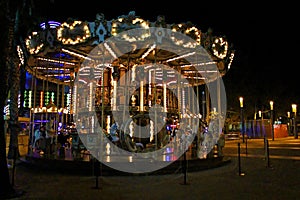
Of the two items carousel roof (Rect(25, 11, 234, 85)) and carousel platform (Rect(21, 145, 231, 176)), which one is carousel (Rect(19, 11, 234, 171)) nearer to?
carousel roof (Rect(25, 11, 234, 85))

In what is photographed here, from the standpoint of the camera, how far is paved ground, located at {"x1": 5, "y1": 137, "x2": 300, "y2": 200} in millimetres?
6840

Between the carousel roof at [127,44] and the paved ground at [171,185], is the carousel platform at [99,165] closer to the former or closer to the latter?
the paved ground at [171,185]

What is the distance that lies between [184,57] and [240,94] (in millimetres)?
27573

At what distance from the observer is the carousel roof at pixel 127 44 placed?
37.7 feet

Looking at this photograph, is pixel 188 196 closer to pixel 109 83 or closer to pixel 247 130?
pixel 109 83

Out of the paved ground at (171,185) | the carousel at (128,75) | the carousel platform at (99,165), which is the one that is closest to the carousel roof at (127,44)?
the carousel at (128,75)

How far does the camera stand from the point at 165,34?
11.7 m

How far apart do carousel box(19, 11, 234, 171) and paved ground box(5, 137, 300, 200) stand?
1604 millimetres

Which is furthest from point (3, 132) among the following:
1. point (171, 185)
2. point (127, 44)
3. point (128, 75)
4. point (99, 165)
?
point (128, 75)

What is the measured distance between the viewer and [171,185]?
8047 mm

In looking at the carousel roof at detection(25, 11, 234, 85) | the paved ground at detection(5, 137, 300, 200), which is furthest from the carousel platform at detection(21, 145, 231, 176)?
the carousel roof at detection(25, 11, 234, 85)

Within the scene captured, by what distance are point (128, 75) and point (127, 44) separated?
3889mm

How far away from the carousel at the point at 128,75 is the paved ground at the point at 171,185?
63.2 inches

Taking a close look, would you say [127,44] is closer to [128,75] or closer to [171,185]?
[128,75]
